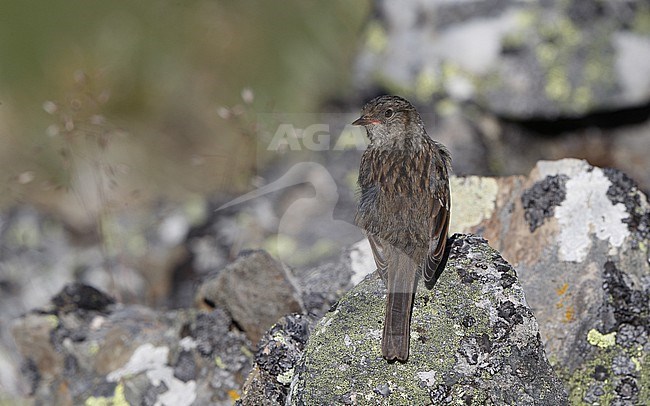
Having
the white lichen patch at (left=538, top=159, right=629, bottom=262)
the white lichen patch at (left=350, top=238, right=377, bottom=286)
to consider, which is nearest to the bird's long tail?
the white lichen patch at (left=350, top=238, right=377, bottom=286)

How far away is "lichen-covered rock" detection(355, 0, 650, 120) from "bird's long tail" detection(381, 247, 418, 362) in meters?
4.29

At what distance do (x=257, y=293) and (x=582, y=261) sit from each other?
174cm

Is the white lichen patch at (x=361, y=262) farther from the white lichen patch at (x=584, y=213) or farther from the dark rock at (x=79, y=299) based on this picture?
the dark rock at (x=79, y=299)

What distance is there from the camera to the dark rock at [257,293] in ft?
15.2

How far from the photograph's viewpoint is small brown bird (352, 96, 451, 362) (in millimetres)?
3691

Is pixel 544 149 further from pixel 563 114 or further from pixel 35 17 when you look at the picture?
pixel 35 17

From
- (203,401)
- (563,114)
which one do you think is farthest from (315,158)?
(203,401)

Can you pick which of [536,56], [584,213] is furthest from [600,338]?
[536,56]

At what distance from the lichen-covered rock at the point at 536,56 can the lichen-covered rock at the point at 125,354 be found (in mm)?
3971

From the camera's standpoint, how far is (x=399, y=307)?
3.64 meters

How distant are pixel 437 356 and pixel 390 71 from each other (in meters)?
5.24

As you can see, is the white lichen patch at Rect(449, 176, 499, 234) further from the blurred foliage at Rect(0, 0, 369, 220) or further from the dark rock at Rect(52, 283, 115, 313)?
the blurred foliage at Rect(0, 0, 369, 220)

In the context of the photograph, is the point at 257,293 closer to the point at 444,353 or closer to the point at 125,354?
the point at 125,354

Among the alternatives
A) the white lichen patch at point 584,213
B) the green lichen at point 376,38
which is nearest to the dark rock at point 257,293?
the white lichen patch at point 584,213
